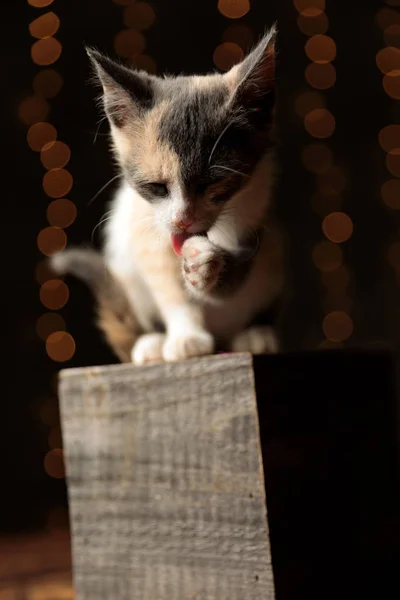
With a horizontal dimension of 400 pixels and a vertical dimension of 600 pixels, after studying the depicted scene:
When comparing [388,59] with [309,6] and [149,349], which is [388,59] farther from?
[149,349]

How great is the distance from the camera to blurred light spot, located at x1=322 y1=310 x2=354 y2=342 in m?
1.99

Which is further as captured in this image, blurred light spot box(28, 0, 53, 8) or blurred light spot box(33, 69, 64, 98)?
blurred light spot box(33, 69, 64, 98)

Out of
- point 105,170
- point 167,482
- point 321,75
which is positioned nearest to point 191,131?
point 167,482

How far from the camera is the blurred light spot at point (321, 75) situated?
1.91 meters

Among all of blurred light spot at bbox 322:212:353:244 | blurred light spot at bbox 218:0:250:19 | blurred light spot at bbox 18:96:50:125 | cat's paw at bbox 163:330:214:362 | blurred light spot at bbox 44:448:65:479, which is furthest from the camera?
blurred light spot at bbox 322:212:353:244

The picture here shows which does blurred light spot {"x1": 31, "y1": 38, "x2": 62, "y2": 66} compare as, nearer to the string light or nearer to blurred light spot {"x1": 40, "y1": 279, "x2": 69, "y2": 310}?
blurred light spot {"x1": 40, "y1": 279, "x2": 69, "y2": 310}

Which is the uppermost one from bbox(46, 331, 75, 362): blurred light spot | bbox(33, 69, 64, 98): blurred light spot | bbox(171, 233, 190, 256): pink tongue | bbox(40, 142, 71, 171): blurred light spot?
bbox(33, 69, 64, 98): blurred light spot

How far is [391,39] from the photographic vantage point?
6.27 feet

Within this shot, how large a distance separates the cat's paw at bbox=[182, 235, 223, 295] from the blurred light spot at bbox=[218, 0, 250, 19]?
1.01m

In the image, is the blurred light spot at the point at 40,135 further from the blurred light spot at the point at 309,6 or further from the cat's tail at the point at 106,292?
the cat's tail at the point at 106,292

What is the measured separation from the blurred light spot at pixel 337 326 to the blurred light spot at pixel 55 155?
2.80ft

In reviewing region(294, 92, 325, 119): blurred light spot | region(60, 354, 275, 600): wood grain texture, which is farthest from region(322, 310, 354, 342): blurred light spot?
region(60, 354, 275, 600): wood grain texture

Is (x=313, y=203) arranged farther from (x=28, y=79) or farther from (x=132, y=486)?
(x=132, y=486)

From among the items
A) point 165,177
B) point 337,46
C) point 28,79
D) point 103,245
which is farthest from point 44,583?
point 337,46
